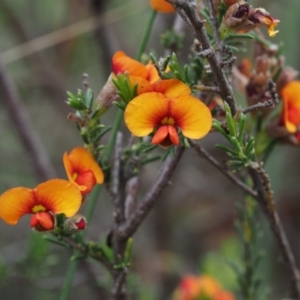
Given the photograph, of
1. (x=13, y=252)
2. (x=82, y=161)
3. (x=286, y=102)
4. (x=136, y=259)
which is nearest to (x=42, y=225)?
(x=82, y=161)

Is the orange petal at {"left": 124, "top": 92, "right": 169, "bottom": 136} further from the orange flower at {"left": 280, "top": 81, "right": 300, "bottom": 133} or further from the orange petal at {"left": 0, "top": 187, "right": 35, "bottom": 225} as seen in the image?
the orange flower at {"left": 280, "top": 81, "right": 300, "bottom": 133}

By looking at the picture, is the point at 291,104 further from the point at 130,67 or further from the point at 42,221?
the point at 42,221

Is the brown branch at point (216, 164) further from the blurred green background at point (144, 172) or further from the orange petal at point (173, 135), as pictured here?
the blurred green background at point (144, 172)

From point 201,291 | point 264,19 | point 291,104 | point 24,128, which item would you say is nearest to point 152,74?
point 264,19

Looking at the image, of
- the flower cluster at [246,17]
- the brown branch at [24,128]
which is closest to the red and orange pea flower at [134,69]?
the flower cluster at [246,17]

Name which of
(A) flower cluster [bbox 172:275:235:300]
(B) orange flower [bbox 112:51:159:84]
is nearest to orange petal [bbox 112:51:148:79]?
(B) orange flower [bbox 112:51:159:84]

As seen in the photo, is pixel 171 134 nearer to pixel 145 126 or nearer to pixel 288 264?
pixel 145 126
